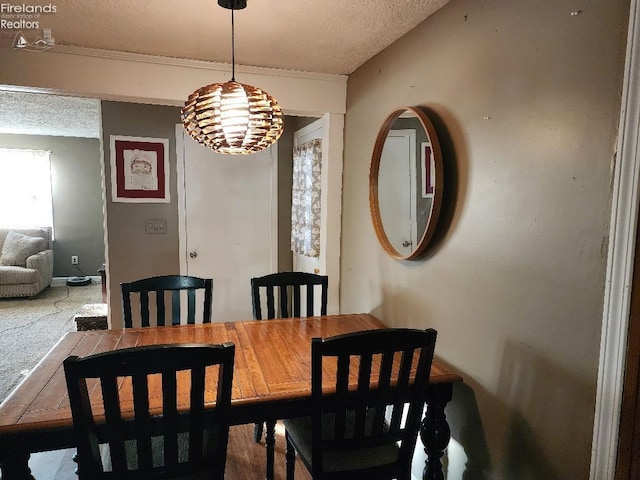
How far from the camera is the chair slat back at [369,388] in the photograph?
1190 millimetres

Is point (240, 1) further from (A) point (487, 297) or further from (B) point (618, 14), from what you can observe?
(A) point (487, 297)

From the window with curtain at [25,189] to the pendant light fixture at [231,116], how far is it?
5.75m

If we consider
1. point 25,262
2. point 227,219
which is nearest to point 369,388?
point 227,219

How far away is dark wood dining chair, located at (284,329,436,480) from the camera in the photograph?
1201 mm

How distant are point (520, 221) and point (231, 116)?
107 centimetres

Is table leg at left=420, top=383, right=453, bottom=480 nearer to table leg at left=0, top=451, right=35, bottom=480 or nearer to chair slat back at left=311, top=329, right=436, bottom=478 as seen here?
chair slat back at left=311, top=329, right=436, bottom=478

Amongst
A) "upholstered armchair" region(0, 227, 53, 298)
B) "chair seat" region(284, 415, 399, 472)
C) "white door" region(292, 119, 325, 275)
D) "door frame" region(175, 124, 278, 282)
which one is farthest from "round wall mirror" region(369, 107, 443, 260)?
"upholstered armchair" region(0, 227, 53, 298)

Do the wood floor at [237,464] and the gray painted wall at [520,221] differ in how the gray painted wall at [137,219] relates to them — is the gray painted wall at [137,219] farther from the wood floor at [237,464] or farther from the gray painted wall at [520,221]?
the gray painted wall at [520,221]

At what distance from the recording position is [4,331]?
155 inches

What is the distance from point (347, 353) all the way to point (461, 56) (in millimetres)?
1260

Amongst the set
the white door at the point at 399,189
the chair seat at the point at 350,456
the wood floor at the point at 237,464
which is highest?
the white door at the point at 399,189

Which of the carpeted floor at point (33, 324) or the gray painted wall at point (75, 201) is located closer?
the carpeted floor at point (33, 324)

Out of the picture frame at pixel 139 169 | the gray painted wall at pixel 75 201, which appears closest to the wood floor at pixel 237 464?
the picture frame at pixel 139 169

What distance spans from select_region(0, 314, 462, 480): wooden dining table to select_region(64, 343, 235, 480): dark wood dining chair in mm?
111
